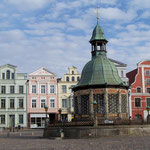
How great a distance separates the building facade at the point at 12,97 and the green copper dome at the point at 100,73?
28.6m

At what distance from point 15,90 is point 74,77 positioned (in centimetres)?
1218

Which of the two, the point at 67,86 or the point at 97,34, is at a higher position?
the point at 97,34

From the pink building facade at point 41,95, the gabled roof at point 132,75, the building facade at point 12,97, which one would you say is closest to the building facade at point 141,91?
the gabled roof at point 132,75

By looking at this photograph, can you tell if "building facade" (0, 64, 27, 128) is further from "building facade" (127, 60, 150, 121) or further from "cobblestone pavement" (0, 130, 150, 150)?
"cobblestone pavement" (0, 130, 150, 150)

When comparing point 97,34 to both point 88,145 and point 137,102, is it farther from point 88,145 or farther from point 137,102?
point 137,102

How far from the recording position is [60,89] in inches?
2349

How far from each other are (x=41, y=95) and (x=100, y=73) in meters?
29.9

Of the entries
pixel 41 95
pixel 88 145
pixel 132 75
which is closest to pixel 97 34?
pixel 88 145

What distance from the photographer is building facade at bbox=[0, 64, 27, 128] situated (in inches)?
2272

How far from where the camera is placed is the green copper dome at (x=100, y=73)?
3005cm

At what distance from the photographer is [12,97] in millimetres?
58281

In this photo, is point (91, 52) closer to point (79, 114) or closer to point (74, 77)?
point (79, 114)

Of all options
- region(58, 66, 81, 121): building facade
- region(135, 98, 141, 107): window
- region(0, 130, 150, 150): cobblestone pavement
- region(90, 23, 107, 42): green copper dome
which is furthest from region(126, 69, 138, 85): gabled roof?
region(0, 130, 150, 150): cobblestone pavement

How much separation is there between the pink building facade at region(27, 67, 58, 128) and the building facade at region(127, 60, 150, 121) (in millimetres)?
15607
